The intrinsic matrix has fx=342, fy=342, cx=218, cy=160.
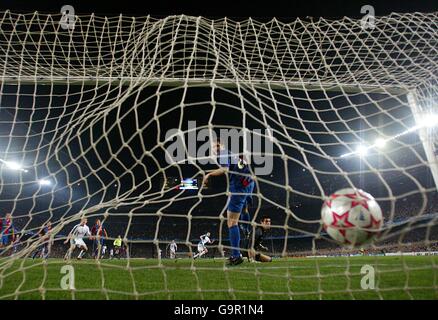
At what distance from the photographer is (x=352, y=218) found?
2348 millimetres

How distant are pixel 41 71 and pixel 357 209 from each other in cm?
380

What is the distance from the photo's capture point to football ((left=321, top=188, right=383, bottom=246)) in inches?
91.0

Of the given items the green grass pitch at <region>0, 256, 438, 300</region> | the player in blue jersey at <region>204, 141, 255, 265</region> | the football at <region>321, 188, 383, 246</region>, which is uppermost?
the player in blue jersey at <region>204, 141, 255, 265</region>

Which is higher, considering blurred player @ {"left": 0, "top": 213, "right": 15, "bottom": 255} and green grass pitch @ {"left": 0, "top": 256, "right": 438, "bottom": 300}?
blurred player @ {"left": 0, "top": 213, "right": 15, "bottom": 255}

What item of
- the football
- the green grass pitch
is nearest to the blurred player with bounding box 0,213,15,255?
the green grass pitch

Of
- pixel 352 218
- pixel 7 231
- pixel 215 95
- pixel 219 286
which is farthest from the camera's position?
pixel 7 231

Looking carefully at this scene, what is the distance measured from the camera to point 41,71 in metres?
4.09

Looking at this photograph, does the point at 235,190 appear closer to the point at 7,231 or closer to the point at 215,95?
the point at 215,95

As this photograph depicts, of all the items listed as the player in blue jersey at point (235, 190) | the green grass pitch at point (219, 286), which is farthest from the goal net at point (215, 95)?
the player in blue jersey at point (235, 190)

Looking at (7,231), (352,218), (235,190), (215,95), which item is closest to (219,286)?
(352,218)

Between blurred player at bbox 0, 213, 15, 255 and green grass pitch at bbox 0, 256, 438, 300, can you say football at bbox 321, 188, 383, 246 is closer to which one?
green grass pitch at bbox 0, 256, 438, 300
